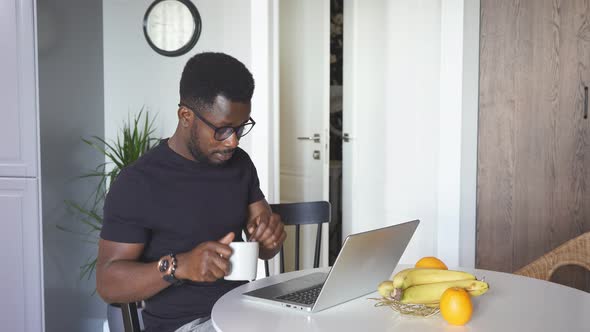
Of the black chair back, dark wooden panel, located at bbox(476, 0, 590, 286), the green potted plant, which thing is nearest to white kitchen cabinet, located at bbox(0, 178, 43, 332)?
the green potted plant

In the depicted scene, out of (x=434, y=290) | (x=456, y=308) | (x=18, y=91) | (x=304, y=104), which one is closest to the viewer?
(x=456, y=308)

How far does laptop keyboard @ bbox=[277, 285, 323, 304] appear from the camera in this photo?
4.63 ft

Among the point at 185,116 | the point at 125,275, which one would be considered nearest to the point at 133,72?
the point at 185,116

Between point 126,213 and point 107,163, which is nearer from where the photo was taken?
point 126,213

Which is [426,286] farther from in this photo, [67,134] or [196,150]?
[67,134]

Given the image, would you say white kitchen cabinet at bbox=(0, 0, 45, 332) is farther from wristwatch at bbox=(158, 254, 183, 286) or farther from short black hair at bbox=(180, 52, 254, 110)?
wristwatch at bbox=(158, 254, 183, 286)

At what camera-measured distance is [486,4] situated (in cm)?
342

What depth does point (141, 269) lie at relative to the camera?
1501mm

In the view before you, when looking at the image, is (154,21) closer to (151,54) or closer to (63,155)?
(151,54)

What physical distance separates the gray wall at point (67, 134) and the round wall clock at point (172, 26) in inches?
11.7

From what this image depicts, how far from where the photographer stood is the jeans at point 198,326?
1565mm

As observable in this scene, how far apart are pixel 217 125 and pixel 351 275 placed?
1.88 feet

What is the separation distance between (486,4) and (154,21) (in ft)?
5.96

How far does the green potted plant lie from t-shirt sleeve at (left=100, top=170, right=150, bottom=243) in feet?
5.05
